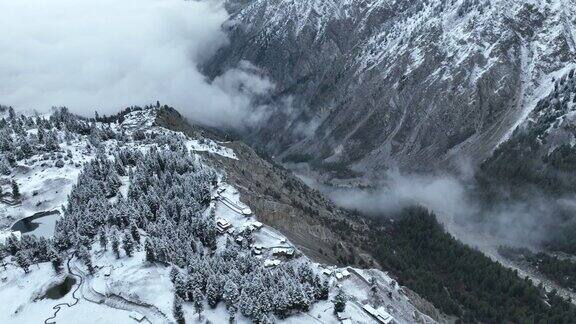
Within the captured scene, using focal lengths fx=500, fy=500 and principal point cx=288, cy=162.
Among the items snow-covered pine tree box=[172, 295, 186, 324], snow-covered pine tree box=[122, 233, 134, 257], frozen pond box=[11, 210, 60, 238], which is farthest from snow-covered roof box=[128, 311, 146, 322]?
frozen pond box=[11, 210, 60, 238]

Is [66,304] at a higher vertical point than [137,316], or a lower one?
lower

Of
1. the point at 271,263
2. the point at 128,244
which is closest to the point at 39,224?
the point at 128,244

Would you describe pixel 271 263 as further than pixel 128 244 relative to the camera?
Yes

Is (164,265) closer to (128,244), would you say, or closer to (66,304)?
(128,244)

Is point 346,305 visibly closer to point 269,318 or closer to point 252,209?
point 269,318

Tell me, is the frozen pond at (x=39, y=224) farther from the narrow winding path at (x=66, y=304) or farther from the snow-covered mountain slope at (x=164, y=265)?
the narrow winding path at (x=66, y=304)

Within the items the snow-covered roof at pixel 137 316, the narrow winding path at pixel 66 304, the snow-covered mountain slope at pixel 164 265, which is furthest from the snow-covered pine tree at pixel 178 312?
the narrow winding path at pixel 66 304
